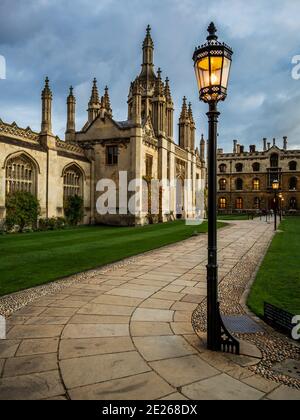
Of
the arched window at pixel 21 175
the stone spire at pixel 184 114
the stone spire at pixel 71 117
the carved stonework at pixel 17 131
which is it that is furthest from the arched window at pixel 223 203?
the arched window at pixel 21 175

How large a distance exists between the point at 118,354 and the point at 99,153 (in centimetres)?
2763

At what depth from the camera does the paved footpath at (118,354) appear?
9.78 ft

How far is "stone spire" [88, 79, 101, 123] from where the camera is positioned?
35062 millimetres

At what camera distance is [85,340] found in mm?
4129

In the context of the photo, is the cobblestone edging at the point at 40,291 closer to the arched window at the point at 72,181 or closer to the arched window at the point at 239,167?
the arched window at the point at 72,181

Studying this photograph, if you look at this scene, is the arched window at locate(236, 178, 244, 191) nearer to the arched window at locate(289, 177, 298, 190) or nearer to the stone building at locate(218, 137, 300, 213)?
the stone building at locate(218, 137, 300, 213)

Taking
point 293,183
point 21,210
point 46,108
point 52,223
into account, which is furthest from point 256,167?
point 21,210

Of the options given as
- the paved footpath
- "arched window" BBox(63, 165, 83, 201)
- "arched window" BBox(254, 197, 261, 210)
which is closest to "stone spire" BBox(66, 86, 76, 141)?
"arched window" BBox(63, 165, 83, 201)

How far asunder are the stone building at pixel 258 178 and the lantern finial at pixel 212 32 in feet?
195

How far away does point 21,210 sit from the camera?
2058cm

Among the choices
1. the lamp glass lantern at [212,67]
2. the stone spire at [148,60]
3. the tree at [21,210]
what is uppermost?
the stone spire at [148,60]

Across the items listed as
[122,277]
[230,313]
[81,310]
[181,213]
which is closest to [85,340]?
[81,310]

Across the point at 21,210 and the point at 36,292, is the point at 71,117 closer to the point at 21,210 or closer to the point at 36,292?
the point at 21,210
